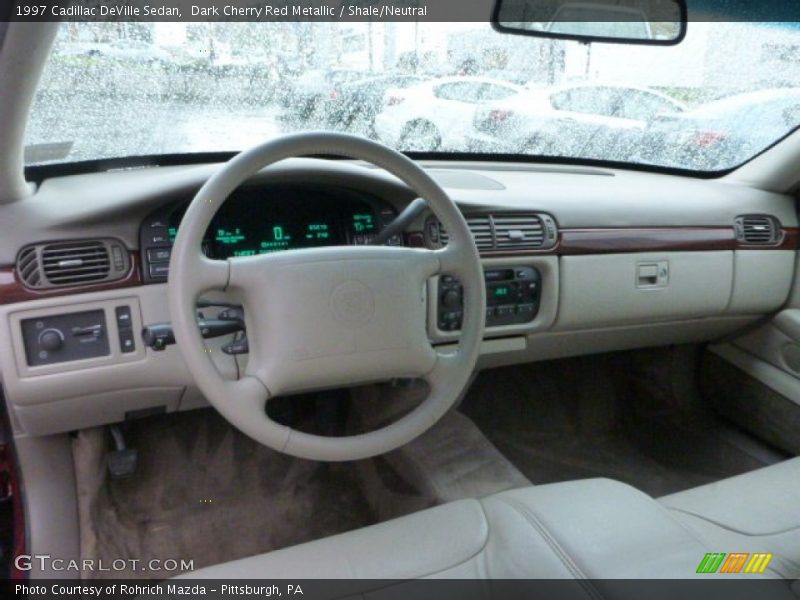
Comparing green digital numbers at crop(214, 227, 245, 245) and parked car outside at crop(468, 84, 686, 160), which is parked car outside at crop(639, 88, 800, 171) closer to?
parked car outside at crop(468, 84, 686, 160)

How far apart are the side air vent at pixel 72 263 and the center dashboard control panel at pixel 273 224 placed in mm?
63

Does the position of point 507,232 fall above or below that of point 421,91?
below

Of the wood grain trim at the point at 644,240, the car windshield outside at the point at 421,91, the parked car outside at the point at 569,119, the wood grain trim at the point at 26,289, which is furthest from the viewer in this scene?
the parked car outside at the point at 569,119

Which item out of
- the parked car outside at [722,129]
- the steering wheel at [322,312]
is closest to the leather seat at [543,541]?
the steering wheel at [322,312]

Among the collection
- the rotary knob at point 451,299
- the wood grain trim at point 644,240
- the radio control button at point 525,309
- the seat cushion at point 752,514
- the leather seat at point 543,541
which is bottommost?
the seat cushion at point 752,514

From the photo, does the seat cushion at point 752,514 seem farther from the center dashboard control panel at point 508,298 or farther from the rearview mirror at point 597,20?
the rearview mirror at point 597,20

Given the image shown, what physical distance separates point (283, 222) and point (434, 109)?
0.75 m

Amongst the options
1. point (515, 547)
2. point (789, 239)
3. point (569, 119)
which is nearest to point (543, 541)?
point (515, 547)

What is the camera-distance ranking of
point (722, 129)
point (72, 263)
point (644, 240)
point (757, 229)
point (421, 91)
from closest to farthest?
point (72, 263)
point (421, 91)
point (644, 240)
point (757, 229)
point (722, 129)

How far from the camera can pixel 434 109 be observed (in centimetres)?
235

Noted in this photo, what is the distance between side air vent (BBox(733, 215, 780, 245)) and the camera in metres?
2.56

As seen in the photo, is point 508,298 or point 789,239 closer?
point 508,298

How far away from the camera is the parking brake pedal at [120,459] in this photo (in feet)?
6.93

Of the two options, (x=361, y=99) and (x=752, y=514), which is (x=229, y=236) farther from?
(x=752, y=514)
